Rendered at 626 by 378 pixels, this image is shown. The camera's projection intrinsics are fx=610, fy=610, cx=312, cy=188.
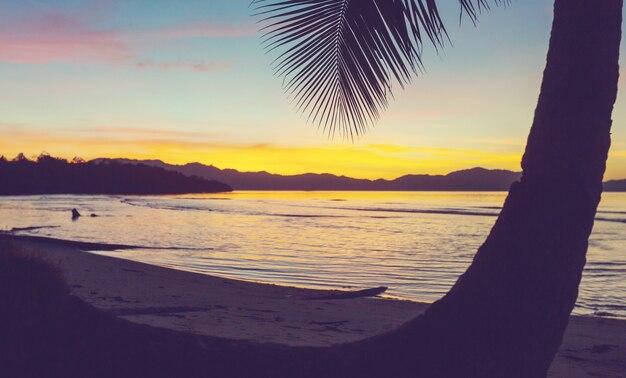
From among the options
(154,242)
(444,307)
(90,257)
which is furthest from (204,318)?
(154,242)

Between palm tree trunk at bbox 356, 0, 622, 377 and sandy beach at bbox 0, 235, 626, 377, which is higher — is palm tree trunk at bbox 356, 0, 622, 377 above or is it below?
above

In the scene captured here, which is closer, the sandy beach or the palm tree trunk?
the palm tree trunk

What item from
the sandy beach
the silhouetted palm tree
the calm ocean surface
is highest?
the silhouetted palm tree

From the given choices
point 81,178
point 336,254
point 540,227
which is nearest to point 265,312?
point 540,227

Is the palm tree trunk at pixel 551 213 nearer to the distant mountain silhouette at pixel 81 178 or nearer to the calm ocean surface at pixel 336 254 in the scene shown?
the calm ocean surface at pixel 336 254

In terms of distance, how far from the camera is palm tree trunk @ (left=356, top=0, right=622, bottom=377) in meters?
→ 2.93

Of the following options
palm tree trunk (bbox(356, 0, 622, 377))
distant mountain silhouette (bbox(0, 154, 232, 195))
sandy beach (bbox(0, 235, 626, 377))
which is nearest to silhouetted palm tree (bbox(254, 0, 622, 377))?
palm tree trunk (bbox(356, 0, 622, 377))

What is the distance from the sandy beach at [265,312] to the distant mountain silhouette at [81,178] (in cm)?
9340

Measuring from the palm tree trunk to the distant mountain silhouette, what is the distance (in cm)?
10267

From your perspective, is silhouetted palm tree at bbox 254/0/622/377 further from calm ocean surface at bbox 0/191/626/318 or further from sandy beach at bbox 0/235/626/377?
calm ocean surface at bbox 0/191/626/318

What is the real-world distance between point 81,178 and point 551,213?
129m

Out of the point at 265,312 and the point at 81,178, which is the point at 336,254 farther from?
the point at 81,178

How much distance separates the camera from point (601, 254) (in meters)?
20.8

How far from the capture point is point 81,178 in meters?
123
